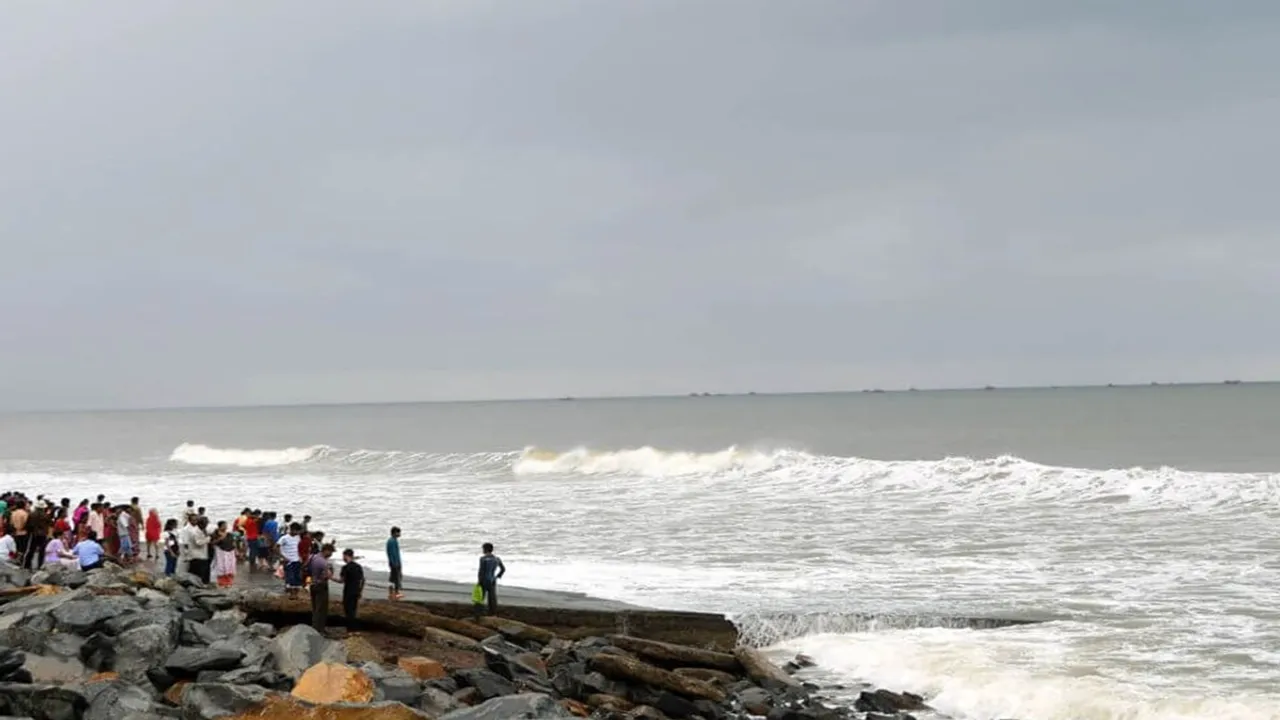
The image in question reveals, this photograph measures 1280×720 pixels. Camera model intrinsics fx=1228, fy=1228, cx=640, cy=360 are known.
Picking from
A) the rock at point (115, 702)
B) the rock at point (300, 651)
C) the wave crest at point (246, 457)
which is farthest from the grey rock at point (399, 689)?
the wave crest at point (246, 457)

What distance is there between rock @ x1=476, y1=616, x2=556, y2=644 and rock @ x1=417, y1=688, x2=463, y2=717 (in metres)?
4.07

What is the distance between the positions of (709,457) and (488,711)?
5098 cm

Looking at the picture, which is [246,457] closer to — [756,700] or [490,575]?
[490,575]

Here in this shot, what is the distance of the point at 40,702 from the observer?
10.5 metres

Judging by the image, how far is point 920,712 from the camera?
1408 centimetres

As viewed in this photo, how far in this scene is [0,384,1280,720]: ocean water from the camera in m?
15.5

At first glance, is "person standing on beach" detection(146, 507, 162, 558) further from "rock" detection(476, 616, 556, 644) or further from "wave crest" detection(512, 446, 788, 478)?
"wave crest" detection(512, 446, 788, 478)

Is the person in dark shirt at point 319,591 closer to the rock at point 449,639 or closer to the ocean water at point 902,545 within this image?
the rock at point 449,639

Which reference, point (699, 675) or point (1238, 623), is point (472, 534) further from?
point (1238, 623)

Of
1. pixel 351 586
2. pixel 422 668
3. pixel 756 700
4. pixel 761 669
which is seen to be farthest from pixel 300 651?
pixel 761 669

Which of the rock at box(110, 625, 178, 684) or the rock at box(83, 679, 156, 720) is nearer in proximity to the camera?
the rock at box(83, 679, 156, 720)

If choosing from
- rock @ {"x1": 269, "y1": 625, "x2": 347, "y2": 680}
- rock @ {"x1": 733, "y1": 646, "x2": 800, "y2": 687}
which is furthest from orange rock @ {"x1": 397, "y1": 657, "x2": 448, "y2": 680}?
rock @ {"x1": 733, "y1": 646, "x2": 800, "y2": 687}

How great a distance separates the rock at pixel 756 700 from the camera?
1383 cm

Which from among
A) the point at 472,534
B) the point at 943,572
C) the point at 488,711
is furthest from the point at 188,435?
the point at 488,711
